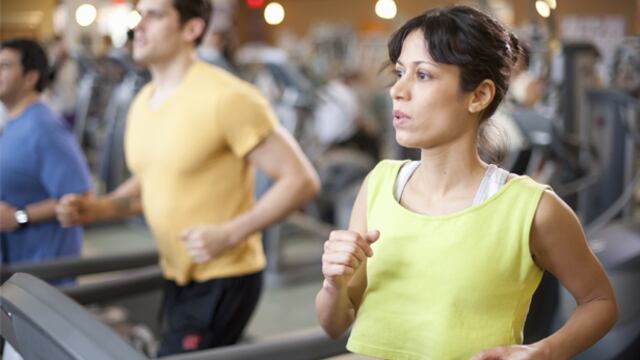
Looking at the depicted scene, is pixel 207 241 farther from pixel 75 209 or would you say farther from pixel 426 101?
pixel 426 101

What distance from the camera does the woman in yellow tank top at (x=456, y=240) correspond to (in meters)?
1.18

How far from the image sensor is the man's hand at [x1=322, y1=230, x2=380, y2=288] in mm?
1135

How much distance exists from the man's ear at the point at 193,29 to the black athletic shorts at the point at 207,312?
2.21ft

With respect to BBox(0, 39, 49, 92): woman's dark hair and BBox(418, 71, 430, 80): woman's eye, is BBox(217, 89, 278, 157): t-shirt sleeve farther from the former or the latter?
BBox(418, 71, 430, 80): woman's eye

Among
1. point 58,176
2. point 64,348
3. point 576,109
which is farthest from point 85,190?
point 576,109

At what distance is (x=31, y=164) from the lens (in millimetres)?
2566

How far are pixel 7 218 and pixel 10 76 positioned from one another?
47 centimetres

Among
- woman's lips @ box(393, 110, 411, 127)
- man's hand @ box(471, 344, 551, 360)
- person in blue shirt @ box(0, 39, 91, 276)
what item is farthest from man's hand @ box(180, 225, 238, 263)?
man's hand @ box(471, 344, 551, 360)

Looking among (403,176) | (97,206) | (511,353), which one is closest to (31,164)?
(97,206)

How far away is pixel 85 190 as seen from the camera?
2.61m

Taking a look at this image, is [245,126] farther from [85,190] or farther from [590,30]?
[590,30]

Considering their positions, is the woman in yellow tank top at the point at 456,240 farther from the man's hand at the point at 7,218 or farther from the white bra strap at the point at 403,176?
the man's hand at the point at 7,218

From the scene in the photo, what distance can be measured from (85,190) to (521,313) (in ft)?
5.66

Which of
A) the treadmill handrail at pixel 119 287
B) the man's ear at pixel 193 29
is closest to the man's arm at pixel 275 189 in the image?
the man's ear at pixel 193 29
